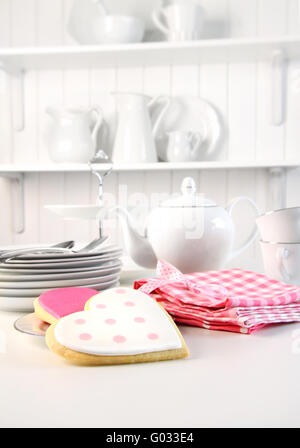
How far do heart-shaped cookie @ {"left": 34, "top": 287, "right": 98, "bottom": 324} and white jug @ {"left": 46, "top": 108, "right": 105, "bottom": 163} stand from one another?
1.32 metres

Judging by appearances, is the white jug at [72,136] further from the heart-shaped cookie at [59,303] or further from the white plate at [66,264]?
the heart-shaped cookie at [59,303]

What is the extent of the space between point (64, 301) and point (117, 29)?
→ 1.50m

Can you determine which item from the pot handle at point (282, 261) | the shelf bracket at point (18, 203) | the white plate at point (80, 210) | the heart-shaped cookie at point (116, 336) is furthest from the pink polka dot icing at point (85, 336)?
the shelf bracket at point (18, 203)

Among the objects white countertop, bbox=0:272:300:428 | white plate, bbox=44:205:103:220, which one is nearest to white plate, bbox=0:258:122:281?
white countertop, bbox=0:272:300:428

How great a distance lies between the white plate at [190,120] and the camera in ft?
6.27

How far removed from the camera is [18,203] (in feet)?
6.80

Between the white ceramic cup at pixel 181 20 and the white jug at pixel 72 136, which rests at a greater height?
the white ceramic cup at pixel 181 20

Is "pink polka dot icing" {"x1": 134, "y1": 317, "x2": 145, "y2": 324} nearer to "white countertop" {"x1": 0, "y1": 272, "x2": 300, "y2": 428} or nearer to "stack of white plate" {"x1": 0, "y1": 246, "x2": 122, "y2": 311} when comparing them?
"white countertop" {"x1": 0, "y1": 272, "x2": 300, "y2": 428}

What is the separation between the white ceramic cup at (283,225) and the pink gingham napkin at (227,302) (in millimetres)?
118

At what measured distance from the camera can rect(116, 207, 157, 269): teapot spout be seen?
0.97m

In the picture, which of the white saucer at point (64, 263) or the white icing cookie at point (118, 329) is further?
the white saucer at point (64, 263)

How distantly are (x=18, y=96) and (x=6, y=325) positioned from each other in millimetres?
1683

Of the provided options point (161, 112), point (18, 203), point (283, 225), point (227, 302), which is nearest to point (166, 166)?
point (161, 112)

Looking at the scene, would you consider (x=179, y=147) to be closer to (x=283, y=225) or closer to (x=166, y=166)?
(x=166, y=166)
